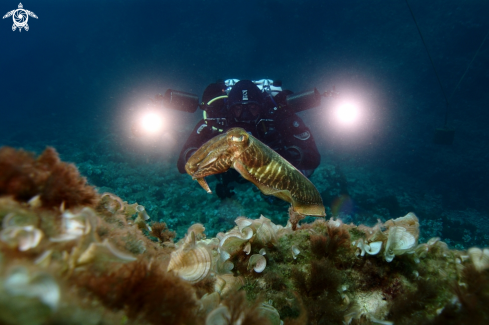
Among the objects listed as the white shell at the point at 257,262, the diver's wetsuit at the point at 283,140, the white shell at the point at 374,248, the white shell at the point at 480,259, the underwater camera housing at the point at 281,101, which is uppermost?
the underwater camera housing at the point at 281,101

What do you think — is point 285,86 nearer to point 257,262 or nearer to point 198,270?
point 257,262

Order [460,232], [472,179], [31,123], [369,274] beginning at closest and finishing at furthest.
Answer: [369,274], [460,232], [472,179], [31,123]

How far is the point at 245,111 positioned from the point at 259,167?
168 inches

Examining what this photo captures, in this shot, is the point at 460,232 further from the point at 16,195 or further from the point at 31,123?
the point at 31,123

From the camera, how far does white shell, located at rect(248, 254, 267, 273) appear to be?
2.19 metres

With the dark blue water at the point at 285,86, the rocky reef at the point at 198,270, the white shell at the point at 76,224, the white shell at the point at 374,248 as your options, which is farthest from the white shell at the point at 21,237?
the dark blue water at the point at 285,86

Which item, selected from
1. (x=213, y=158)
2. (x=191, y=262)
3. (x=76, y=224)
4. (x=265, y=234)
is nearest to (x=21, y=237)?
(x=76, y=224)

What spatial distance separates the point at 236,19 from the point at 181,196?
1740 inches

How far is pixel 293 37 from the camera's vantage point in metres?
37.8

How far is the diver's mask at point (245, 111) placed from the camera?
20.7ft

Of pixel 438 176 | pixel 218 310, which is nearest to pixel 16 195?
pixel 218 310

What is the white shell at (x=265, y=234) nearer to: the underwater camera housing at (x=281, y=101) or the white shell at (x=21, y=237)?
the white shell at (x=21, y=237)

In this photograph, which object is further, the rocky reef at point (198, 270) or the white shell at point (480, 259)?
the white shell at point (480, 259)

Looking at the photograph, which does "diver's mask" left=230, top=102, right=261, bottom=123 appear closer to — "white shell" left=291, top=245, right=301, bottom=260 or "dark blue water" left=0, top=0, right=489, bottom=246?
"dark blue water" left=0, top=0, right=489, bottom=246
